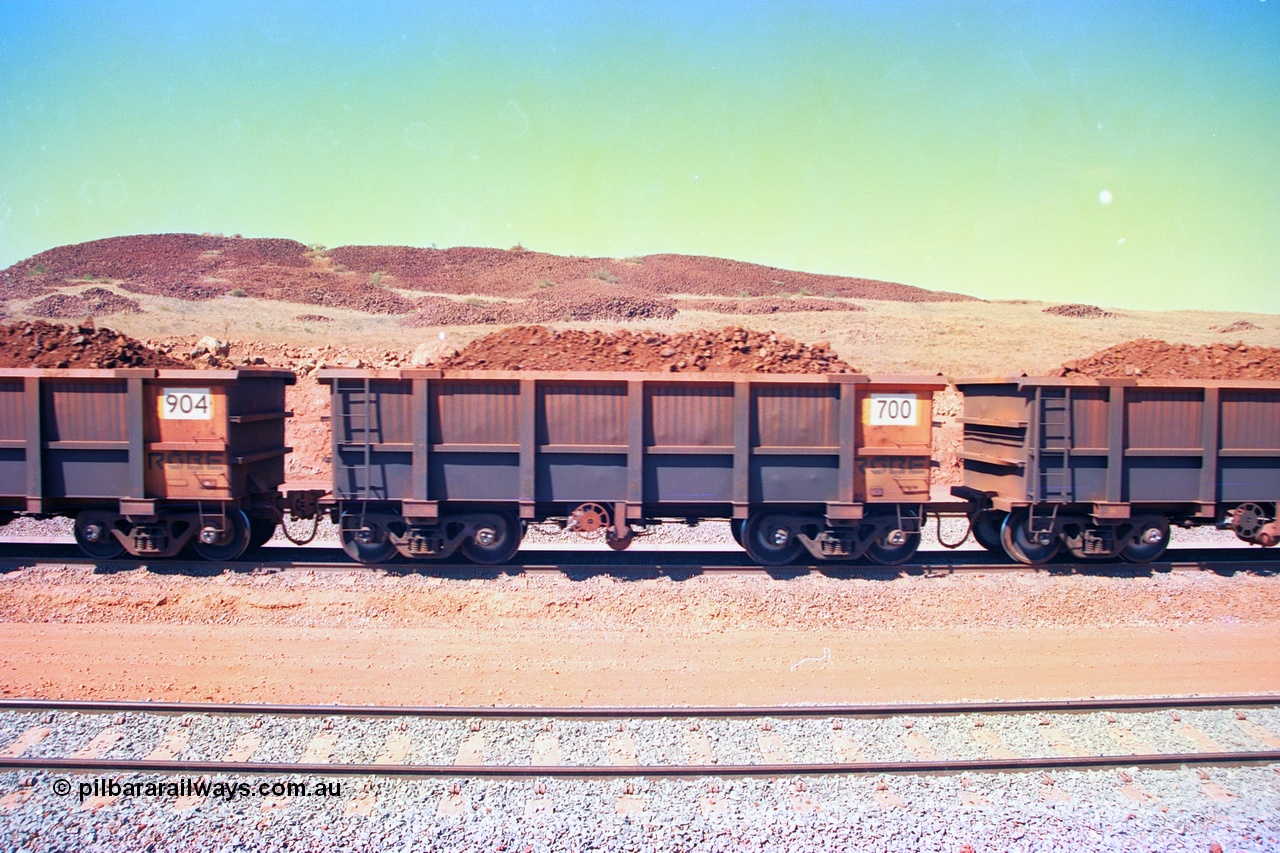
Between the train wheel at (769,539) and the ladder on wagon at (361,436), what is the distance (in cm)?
496

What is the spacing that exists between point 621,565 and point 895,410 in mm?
4272

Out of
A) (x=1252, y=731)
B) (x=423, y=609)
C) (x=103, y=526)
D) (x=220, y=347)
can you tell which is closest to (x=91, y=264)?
(x=220, y=347)

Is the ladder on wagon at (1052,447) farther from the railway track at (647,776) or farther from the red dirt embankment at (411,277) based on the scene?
the red dirt embankment at (411,277)

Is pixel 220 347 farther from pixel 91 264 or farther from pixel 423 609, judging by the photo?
pixel 91 264

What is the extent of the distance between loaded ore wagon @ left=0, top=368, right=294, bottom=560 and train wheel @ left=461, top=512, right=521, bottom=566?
3.14m

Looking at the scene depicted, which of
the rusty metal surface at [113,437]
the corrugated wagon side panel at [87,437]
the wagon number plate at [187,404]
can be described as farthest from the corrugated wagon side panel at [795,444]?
the corrugated wagon side panel at [87,437]

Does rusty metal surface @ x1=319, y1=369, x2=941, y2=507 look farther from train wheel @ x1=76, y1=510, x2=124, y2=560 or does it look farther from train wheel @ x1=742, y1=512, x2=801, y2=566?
train wheel @ x1=76, y1=510, x2=124, y2=560

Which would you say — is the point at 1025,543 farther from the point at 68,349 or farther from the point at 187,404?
the point at 68,349

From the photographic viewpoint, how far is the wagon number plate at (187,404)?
34.6ft

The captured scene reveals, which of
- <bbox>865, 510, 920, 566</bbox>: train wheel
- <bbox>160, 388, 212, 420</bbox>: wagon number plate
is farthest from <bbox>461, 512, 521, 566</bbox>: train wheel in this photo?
<bbox>865, 510, 920, 566</bbox>: train wheel

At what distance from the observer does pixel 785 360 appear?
11711mm

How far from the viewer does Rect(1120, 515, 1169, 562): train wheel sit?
11.5 meters

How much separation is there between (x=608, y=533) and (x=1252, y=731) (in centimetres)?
706

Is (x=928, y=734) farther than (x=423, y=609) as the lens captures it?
No
